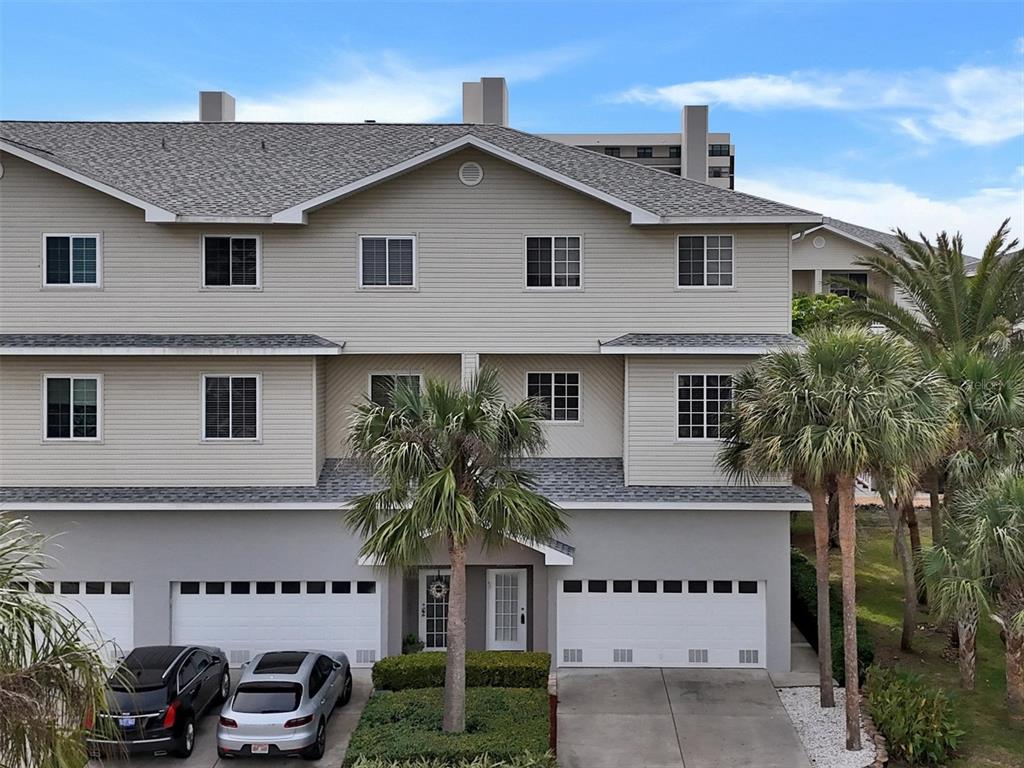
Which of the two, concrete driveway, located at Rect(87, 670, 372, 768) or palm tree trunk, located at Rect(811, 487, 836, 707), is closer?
concrete driveway, located at Rect(87, 670, 372, 768)

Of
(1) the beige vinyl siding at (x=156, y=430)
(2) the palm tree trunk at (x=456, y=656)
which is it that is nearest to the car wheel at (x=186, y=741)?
(2) the palm tree trunk at (x=456, y=656)

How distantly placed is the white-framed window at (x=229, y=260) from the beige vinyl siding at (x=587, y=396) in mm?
Result: 6019

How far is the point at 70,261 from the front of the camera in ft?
64.2

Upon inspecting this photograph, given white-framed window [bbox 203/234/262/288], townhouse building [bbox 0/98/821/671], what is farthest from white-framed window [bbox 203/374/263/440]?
white-framed window [bbox 203/234/262/288]

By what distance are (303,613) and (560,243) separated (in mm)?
9981

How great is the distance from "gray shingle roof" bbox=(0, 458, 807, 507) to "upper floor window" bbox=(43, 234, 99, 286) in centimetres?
460

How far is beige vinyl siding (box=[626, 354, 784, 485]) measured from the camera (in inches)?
759

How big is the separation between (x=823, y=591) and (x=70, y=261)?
17.3 meters

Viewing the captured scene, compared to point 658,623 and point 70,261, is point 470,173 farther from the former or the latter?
point 658,623

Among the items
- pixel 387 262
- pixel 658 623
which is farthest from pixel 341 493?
pixel 658 623

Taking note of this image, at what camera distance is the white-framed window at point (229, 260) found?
1972cm

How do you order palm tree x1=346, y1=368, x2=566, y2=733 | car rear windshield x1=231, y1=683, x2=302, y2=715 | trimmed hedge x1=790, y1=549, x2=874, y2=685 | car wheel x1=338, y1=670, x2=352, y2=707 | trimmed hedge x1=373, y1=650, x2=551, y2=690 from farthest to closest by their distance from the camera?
trimmed hedge x1=790, y1=549, x2=874, y2=685 < car wheel x1=338, y1=670, x2=352, y2=707 < trimmed hedge x1=373, y1=650, x2=551, y2=690 < car rear windshield x1=231, y1=683, x2=302, y2=715 < palm tree x1=346, y1=368, x2=566, y2=733

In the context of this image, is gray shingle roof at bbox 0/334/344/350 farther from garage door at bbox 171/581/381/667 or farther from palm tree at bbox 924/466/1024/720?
palm tree at bbox 924/466/1024/720

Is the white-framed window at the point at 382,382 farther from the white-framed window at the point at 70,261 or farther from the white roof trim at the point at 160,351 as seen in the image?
the white-framed window at the point at 70,261
